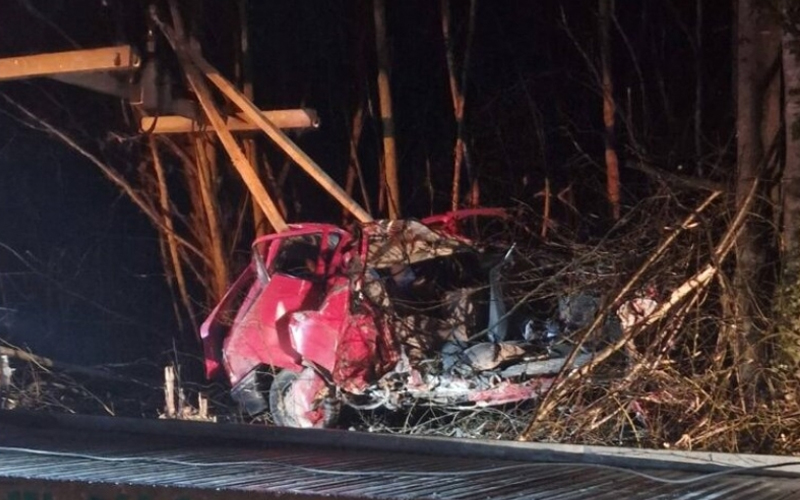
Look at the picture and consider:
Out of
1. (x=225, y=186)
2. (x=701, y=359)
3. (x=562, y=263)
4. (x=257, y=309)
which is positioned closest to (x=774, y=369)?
(x=701, y=359)

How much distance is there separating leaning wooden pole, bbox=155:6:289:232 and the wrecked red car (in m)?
0.47

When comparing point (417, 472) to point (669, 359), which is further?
point (669, 359)

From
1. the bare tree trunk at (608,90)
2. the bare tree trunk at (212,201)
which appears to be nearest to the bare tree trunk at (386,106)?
the bare tree trunk at (212,201)

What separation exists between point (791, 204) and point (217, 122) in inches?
216

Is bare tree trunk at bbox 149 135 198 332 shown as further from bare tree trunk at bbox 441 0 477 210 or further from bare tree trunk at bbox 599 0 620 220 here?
bare tree trunk at bbox 599 0 620 220

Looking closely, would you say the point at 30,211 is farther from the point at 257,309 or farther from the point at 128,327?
the point at 257,309

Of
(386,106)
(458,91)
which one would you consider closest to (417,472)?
(386,106)

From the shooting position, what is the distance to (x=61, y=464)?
15.1ft

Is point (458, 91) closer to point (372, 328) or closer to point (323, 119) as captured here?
point (323, 119)

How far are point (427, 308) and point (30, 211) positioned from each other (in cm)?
657

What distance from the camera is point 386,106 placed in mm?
11555

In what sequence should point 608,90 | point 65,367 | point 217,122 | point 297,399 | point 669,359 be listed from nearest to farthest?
point 669,359
point 297,399
point 217,122
point 65,367
point 608,90

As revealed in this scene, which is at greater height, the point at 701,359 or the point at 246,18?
the point at 246,18

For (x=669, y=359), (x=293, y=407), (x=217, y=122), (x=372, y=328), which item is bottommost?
(x=293, y=407)
